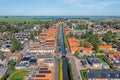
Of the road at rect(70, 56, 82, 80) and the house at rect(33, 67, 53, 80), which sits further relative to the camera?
the road at rect(70, 56, 82, 80)

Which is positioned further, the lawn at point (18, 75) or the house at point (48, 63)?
the house at point (48, 63)

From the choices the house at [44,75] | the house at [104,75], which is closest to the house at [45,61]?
the house at [44,75]

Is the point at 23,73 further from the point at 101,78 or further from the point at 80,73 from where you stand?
the point at 101,78

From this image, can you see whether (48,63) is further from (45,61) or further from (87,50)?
(87,50)

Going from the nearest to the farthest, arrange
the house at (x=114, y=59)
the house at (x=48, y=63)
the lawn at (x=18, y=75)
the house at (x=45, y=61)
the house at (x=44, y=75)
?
the house at (x=44, y=75) → the lawn at (x=18, y=75) → the house at (x=48, y=63) → the house at (x=45, y=61) → the house at (x=114, y=59)

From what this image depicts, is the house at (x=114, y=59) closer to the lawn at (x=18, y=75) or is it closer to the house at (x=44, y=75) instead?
the house at (x=44, y=75)

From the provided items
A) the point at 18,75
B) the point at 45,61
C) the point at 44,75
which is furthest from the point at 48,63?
the point at 44,75

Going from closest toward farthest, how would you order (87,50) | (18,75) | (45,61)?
(18,75) < (45,61) < (87,50)

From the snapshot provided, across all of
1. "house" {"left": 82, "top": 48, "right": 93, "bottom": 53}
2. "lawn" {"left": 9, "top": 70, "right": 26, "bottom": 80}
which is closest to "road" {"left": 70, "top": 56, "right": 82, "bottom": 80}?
"house" {"left": 82, "top": 48, "right": 93, "bottom": 53}

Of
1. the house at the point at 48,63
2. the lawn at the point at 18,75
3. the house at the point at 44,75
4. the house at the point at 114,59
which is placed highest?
the house at the point at 44,75

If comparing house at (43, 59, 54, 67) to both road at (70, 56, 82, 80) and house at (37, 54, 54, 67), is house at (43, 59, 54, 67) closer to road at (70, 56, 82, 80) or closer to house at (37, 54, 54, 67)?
house at (37, 54, 54, 67)

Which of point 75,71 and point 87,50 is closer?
point 75,71
